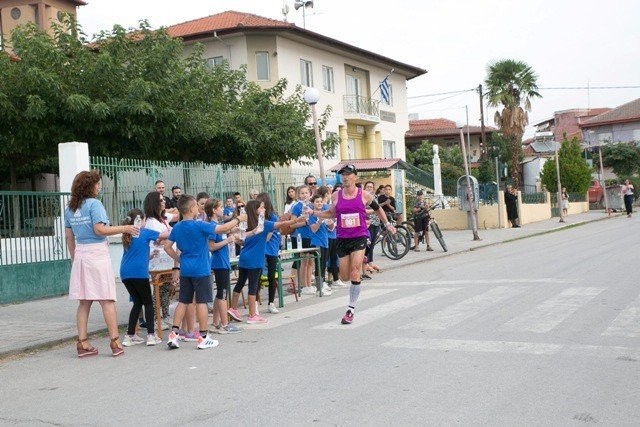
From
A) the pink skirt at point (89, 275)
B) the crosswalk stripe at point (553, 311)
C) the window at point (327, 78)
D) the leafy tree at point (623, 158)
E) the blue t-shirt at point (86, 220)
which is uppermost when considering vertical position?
the window at point (327, 78)

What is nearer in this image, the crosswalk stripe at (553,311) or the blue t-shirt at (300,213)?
the crosswalk stripe at (553,311)

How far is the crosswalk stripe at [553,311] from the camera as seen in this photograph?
8.53 meters

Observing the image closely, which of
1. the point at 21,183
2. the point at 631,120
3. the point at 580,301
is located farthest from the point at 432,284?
the point at 631,120

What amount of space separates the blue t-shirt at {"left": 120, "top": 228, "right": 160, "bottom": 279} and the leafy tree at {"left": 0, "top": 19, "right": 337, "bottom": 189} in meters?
10.7

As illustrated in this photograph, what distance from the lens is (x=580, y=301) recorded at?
1025 centimetres

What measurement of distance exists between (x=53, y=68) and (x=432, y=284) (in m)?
12.9

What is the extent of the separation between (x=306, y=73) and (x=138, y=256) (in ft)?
91.0

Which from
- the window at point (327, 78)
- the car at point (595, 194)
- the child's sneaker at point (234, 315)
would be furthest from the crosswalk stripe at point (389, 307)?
the car at point (595, 194)

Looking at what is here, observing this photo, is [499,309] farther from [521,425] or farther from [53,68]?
[53,68]

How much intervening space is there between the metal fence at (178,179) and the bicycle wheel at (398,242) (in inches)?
139

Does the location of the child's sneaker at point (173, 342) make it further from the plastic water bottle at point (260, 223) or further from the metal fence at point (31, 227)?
the metal fence at point (31, 227)

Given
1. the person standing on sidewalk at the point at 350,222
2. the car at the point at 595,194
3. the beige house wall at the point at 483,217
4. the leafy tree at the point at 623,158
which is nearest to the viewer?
the person standing on sidewalk at the point at 350,222

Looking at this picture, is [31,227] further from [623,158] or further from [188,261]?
[623,158]

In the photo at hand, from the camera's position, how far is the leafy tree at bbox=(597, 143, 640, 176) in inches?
2564
